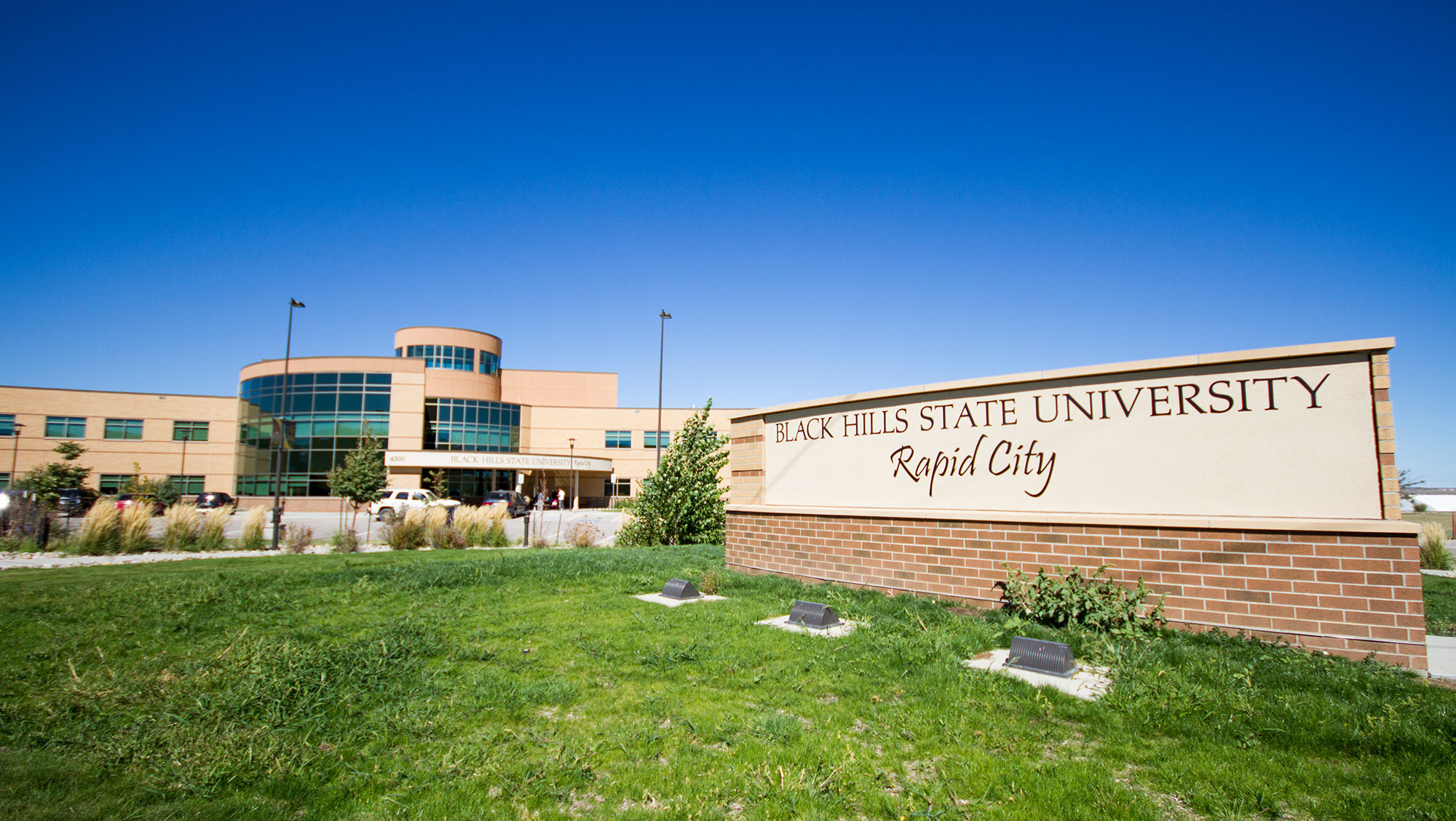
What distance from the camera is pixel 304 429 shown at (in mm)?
51844

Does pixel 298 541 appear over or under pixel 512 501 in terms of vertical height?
under

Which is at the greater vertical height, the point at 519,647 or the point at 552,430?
the point at 552,430

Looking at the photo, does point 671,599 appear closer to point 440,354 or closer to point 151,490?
point 151,490

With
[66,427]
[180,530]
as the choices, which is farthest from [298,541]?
[66,427]

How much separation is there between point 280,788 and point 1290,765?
5.34 meters

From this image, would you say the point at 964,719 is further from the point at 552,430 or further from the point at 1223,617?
the point at 552,430

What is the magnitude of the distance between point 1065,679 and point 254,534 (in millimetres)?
20797

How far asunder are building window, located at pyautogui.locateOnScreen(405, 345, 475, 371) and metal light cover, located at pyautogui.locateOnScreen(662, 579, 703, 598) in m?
55.6

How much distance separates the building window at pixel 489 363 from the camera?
62344mm

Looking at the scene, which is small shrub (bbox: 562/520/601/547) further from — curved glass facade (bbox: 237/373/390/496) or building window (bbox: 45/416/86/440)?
building window (bbox: 45/416/86/440)

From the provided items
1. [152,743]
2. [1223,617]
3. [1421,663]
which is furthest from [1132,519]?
[152,743]

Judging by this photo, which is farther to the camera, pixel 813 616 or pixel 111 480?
pixel 111 480

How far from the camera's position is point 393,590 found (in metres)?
9.50

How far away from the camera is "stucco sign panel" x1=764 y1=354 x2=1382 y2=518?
20.3 ft
